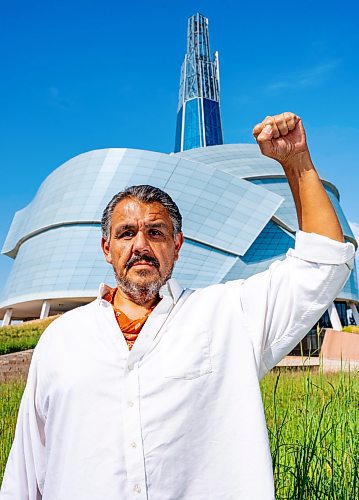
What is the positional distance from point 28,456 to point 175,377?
0.70m

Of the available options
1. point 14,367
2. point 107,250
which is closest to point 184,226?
point 14,367

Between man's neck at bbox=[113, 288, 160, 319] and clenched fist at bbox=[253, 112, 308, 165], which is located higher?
clenched fist at bbox=[253, 112, 308, 165]

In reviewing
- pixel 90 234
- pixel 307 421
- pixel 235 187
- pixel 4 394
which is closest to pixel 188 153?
pixel 235 187

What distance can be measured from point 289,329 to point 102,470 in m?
0.78

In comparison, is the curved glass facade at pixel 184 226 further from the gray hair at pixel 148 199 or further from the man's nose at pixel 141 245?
the man's nose at pixel 141 245

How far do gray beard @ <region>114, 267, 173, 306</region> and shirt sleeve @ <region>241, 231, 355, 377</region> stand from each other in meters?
0.34

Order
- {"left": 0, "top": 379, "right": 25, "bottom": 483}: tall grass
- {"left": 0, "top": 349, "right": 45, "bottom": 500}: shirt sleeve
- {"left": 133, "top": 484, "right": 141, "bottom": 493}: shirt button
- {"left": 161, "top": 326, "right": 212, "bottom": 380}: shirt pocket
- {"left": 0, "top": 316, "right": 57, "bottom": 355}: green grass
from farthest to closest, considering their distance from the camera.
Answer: {"left": 0, "top": 316, "right": 57, "bottom": 355}: green grass → {"left": 0, "top": 379, "right": 25, "bottom": 483}: tall grass → {"left": 0, "top": 349, "right": 45, "bottom": 500}: shirt sleeve → {"left": 161, "top": 326, "right": 212, "bottom": 380}: shirt pocket → {"left": 133, "top": 484, "right": 141, "bottom": 493}: shirt button

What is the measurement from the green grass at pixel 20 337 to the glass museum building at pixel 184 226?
7.17 metres

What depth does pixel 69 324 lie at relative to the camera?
2.05m

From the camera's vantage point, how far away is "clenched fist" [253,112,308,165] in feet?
6.33

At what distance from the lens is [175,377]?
1.80 metres

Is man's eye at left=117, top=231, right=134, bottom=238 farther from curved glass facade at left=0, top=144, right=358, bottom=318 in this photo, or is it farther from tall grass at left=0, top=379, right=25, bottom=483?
curved glass facade at left=0, top=144, right=358, bottom=318

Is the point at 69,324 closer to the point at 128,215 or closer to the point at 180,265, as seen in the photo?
the point at 128,215

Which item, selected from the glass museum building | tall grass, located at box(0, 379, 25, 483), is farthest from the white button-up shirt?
the glass museum building
